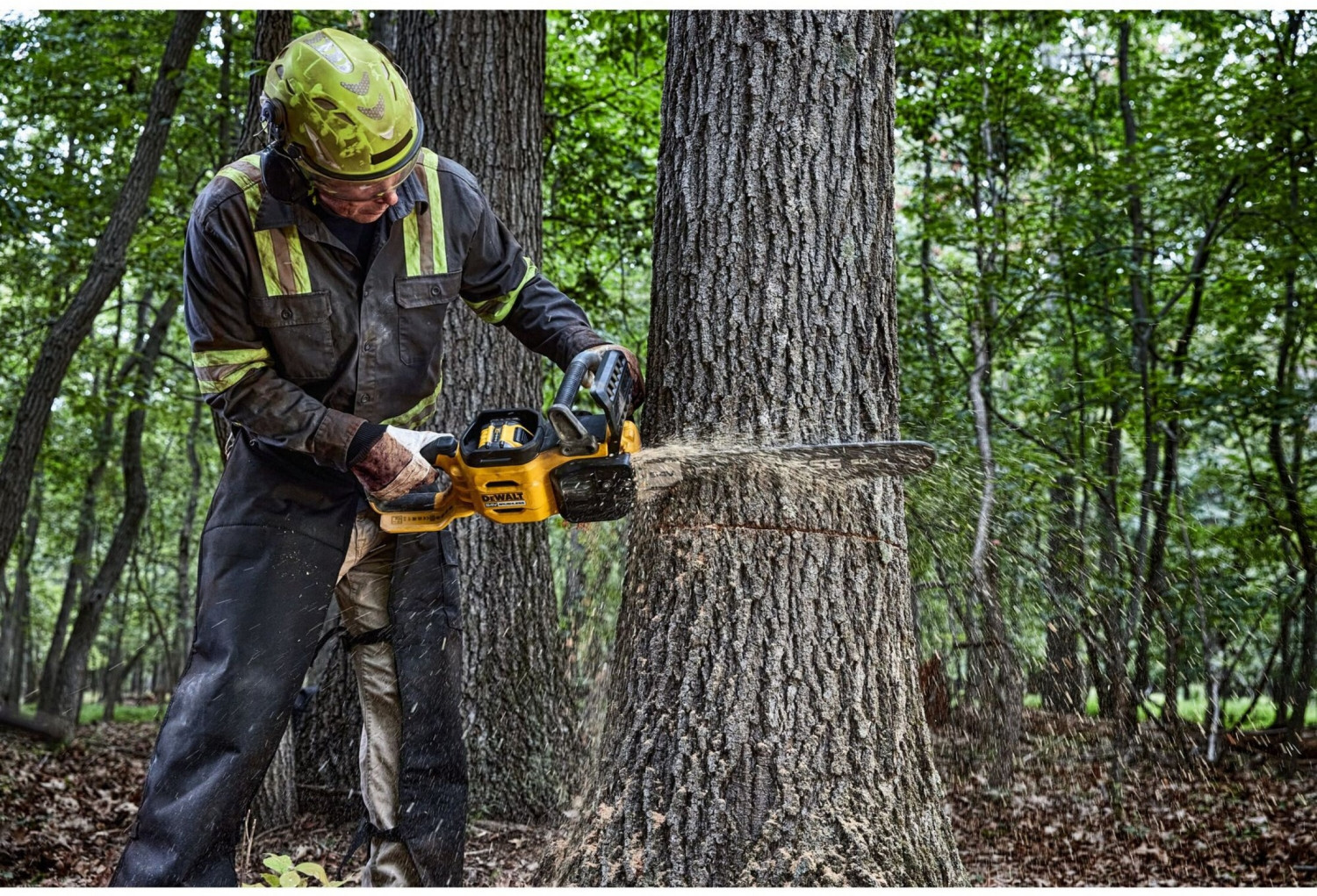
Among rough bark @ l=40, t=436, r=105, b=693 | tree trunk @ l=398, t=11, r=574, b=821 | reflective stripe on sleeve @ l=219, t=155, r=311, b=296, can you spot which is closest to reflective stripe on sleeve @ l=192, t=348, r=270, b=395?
reflective stripe on sleeve @ l=219, t=155, r=311, b=296

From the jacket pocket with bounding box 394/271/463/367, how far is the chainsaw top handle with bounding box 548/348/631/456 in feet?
1.36

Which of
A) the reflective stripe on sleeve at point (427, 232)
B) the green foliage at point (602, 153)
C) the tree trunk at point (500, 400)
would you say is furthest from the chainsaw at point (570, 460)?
the green foliage at point (602, 153)

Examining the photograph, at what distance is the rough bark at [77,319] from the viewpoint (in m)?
6.20

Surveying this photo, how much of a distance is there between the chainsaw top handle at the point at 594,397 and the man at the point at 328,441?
6.7 inches

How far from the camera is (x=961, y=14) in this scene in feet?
26.2

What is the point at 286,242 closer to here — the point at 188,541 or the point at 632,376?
the point at 632,376

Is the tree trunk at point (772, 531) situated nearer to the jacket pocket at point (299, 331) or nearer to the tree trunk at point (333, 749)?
the jacket pocket at point (299, 331)

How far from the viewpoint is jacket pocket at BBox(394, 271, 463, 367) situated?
2.61m

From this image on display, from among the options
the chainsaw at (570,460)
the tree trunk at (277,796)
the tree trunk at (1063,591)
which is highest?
the chainsaw at (570,460)

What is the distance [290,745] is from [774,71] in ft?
11.4

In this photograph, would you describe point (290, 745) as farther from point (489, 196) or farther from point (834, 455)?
point (834, 455)

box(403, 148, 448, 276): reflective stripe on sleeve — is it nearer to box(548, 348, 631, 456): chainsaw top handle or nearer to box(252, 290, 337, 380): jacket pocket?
box(252, 290, 337, 380): jacket pocket

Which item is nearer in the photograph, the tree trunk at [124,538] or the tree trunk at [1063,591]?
the tree trunk at [1063,591]

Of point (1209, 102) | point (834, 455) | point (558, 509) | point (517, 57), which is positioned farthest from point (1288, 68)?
point (558, 509)
